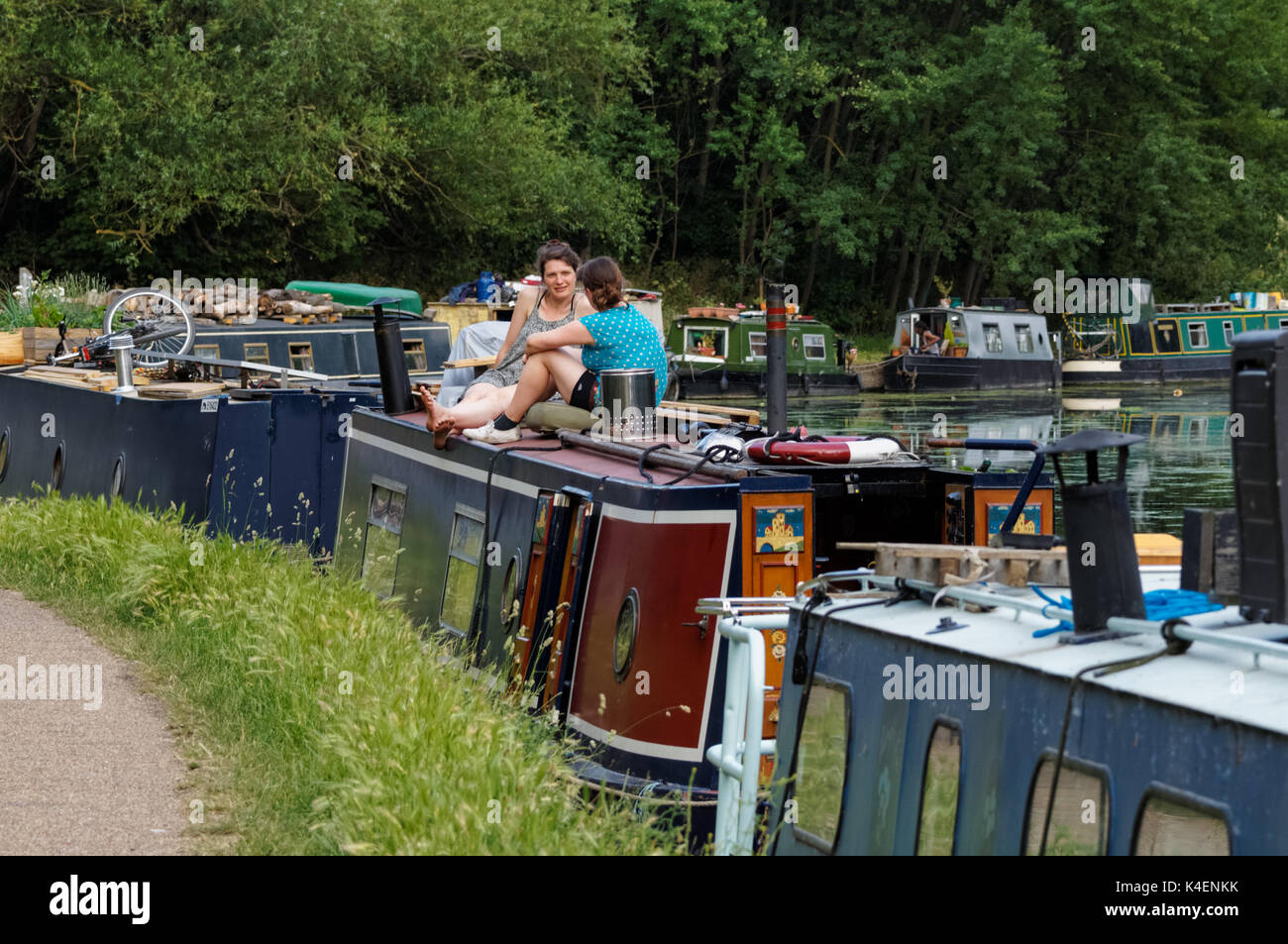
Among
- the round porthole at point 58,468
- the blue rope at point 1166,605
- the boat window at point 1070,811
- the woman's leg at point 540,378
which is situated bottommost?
the round porthole at point 58,468

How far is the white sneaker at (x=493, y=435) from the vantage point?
8398 millimetres

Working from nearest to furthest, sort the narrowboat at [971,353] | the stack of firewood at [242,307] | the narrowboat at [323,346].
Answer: the narrowboat at [323,346] → the stack of firewood at [242,307] → the narrowboat at [971,353]

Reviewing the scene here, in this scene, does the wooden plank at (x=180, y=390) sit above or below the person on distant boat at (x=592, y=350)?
below

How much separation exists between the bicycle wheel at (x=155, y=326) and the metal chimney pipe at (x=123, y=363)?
0.94ft

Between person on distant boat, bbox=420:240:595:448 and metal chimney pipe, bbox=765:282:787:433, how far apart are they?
469 centimetres

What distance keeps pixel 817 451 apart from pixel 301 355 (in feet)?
30.2

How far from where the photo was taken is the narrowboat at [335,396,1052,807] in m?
6.67

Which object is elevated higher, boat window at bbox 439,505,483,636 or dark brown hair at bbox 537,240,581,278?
dark brown hair at bbox 537,240,581,278

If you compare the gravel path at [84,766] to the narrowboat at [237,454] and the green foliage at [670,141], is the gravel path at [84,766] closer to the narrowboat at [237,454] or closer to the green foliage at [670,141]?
the narrowboat at [237,454]

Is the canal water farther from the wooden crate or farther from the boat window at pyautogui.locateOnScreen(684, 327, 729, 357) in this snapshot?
the wooden crate

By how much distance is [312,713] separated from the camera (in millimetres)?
6121

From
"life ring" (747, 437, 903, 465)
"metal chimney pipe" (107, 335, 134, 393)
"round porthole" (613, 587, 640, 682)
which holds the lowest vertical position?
"round porthole" (613, 587, 640, 682)

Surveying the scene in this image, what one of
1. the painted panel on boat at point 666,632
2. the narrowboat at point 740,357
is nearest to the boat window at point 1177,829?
the painted panel on boat at point 666,632

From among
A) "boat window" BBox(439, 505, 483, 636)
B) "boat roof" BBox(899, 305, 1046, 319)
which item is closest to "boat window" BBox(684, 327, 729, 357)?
"boat roof" BBox(899, 305, 1046, 319)
